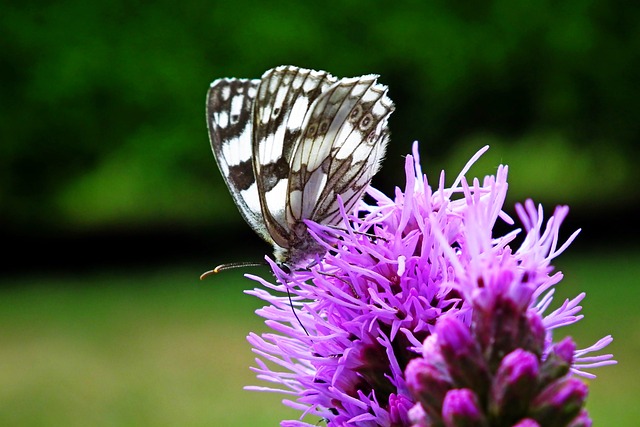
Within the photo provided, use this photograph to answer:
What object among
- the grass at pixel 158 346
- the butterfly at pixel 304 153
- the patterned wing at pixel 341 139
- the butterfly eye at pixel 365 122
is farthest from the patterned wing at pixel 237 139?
the grass at pixel 158 346

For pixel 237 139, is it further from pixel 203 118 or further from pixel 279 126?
pixel 203 118

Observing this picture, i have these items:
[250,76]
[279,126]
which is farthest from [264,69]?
[279,126]

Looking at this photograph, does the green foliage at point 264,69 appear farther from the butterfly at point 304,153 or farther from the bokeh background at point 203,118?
the butterfly at point 304,153

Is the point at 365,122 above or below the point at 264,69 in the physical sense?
below

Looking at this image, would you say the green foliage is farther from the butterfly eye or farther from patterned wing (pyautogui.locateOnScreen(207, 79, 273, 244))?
the butterfly eye

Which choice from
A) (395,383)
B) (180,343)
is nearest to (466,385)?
(395,383)

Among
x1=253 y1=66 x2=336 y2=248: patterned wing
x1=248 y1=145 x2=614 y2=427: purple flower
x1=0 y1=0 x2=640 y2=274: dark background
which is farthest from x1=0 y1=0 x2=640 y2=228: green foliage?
x1=248 y1=145 x2=614 y2=427: purple flower

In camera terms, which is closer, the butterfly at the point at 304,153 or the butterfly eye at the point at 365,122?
the butterfly at the point at 304,153
